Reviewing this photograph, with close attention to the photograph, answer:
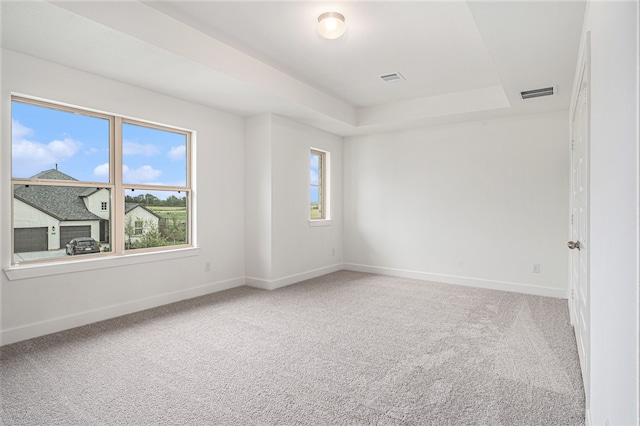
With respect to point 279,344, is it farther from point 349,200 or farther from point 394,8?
point 349,200

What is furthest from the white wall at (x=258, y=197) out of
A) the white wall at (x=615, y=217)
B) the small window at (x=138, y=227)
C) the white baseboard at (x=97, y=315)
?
the white wall at (x=615, y=217)

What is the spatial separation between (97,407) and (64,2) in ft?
8.42

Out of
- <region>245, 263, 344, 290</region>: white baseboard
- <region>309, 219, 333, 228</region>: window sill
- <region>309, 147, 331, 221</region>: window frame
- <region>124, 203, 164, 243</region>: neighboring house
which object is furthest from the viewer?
<region>309, 147, 331, 221</region>: window frame

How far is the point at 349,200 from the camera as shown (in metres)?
6.44

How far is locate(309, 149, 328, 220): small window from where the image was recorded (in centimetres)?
600

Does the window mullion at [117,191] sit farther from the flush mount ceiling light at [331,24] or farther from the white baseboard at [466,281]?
the white baseboard at [466,281]

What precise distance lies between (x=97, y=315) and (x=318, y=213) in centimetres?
356

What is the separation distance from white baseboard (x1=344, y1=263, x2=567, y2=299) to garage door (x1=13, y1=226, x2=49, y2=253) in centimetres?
446

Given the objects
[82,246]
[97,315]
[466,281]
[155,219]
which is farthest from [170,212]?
[466,281]

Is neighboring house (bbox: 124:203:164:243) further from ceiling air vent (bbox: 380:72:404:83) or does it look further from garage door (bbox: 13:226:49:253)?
ceiling air vent (bbox: 380:72:404:83)

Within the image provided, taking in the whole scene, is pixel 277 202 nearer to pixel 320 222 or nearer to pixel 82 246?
pixel 320 222

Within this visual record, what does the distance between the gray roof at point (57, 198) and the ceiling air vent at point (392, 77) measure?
3.45m

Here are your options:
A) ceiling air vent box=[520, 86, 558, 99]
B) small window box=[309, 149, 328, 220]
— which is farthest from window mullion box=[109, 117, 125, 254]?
ceiling air vent box=[520, 86, 558, 99]

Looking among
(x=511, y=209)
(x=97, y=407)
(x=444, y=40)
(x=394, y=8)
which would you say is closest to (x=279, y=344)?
(x=97, y=407)
